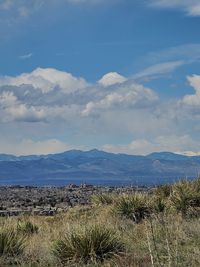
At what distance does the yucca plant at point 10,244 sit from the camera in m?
12.5

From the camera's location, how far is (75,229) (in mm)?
12469

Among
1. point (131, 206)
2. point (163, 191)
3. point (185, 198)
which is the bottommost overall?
point (131, 206)

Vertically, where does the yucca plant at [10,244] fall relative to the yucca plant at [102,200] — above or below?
below

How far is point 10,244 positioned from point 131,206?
7071 millimetres

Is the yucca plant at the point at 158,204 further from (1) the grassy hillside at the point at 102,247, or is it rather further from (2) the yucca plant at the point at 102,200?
(2) the yucca plant at the point at 102,200

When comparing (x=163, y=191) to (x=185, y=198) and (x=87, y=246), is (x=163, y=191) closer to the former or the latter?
(x=185, y=198)

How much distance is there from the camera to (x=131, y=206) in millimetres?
19047

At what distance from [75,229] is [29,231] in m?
7.19

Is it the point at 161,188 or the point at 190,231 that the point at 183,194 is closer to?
the point at 161,188

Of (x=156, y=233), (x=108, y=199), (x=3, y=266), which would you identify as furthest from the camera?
(x=108, y=199)

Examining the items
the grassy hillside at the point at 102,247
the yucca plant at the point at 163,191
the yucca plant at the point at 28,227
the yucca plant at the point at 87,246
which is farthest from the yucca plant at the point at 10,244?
the yucca plant at the point at 163,191

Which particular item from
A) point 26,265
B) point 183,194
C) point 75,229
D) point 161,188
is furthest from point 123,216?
point 26,265

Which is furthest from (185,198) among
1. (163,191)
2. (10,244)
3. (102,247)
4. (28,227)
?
(10,244)

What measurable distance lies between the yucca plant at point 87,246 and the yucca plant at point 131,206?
655 cm
